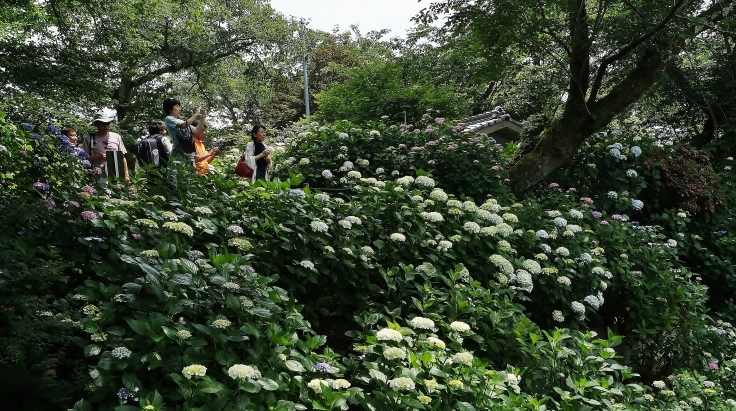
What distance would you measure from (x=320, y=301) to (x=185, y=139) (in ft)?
10.4

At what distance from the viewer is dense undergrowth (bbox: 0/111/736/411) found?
2.09 meters

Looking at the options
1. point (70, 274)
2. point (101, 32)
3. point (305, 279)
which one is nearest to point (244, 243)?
point (305, 279)

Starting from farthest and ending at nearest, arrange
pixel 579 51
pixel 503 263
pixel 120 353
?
pixel 579 51 < pixel 503 263 < pixel 120 353

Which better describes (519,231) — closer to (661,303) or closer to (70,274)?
(661,303)

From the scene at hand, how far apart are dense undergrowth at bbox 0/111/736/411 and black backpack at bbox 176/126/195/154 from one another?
6.64 feet

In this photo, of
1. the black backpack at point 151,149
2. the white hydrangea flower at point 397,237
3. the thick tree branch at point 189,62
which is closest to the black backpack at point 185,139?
the black backpack at point 151,149

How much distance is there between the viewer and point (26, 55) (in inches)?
276

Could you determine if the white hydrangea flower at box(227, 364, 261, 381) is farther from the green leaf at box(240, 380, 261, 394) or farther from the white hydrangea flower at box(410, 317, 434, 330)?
the white hydrangea flower at box(410, 317, 434, 330)

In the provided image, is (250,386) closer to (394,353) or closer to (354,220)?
(394,353)

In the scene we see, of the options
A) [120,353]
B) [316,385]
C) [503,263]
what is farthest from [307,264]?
[503,263]

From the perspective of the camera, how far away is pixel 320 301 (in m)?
3.28

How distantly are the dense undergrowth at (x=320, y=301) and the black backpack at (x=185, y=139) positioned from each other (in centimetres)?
202

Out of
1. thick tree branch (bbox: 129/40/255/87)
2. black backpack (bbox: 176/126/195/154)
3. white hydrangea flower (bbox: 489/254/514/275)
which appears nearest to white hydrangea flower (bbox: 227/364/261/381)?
white hydrangea flower (bbox: 489/254/514/275)

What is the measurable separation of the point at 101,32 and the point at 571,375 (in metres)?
6.58
